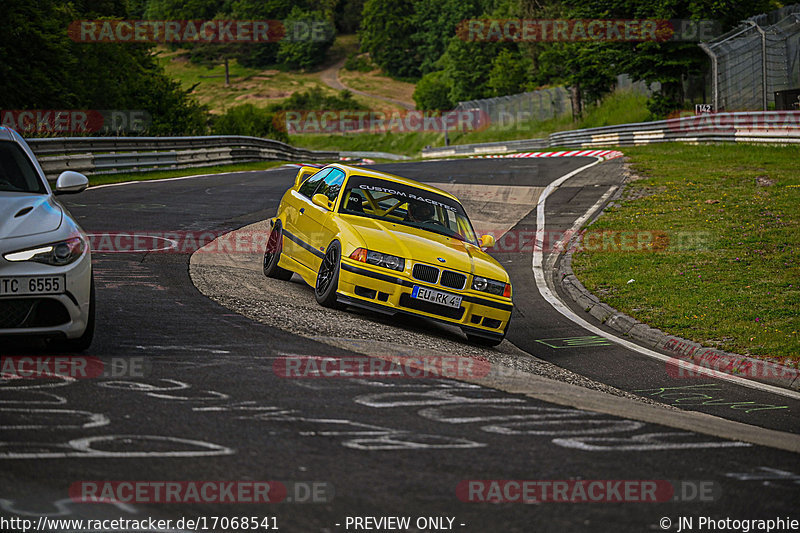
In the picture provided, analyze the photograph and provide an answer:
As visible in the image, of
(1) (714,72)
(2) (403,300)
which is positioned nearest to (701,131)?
(1) (714,72)

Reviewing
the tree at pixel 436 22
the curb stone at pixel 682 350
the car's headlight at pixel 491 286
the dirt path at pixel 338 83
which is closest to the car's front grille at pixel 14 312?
the car's headlight at pixel 491 286

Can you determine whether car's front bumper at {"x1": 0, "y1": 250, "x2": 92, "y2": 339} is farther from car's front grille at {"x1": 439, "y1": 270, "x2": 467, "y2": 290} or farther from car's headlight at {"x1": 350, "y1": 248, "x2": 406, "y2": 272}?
car's front grille at {"x1": 439, "y1": 270, "x2": 467, "y2": 290}

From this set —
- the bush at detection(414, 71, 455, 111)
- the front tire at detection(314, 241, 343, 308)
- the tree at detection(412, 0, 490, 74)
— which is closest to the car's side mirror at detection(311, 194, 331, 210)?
the front tire at detection(314, 241, 343, 308)

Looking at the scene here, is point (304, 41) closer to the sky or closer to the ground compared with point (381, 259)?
closer to the sky

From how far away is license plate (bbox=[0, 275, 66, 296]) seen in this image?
586 centimetres

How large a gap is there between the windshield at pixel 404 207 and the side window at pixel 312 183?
849 mm

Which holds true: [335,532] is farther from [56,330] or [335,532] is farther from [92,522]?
[56,330]

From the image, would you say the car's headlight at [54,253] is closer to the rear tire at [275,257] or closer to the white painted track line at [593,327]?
the rear tire at [275,257]

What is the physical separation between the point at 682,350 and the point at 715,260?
452 centimetres

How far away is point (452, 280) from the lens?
918 cm

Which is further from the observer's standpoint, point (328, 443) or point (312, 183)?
point (312, 183)

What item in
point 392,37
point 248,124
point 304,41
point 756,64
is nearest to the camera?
point 756,64

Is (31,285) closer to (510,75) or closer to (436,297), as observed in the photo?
(436,297)

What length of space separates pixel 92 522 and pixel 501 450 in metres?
2.14
